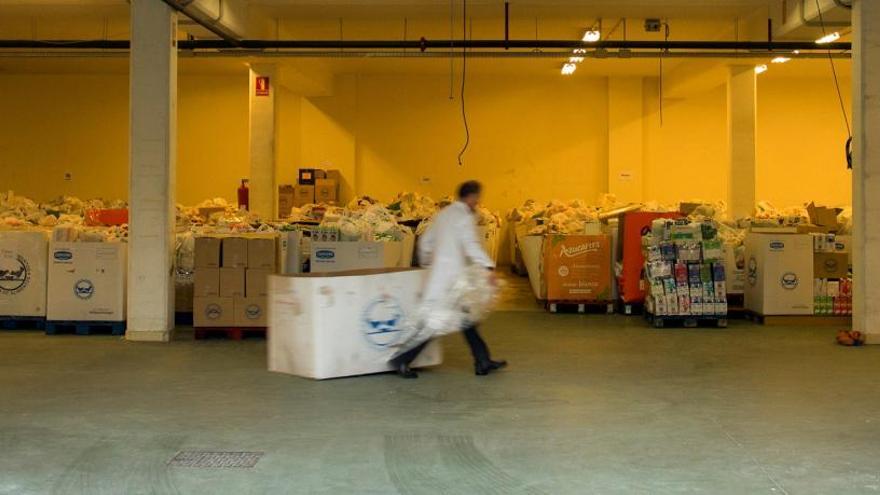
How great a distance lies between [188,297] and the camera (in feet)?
35.6

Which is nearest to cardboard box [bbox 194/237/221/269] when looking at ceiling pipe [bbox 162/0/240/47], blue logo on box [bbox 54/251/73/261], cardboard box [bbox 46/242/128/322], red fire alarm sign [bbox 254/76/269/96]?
cardboard box [bbox 46/242/128/322]

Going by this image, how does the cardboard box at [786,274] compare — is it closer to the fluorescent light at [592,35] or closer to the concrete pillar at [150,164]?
the fluorescent light at [592,35]

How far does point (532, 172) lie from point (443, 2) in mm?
8531

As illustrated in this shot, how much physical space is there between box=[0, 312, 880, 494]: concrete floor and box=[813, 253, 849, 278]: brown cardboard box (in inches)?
85.4

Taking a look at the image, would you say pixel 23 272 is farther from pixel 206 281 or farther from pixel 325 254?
pixel 325 254

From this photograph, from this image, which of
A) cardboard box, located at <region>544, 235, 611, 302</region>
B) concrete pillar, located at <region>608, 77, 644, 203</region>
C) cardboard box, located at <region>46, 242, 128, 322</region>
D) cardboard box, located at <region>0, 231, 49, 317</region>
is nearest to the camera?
cardboard box, located at <region>46, 242, 128, 322</region>

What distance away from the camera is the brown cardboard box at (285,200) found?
2000 cm

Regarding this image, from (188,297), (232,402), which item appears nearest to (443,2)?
(188,297)

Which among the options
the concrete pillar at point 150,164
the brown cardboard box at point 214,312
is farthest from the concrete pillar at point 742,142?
the concrete pillar at point 150,164

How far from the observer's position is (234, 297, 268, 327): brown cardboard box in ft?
32.2

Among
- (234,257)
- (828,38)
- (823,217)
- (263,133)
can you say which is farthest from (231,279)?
(828,38)

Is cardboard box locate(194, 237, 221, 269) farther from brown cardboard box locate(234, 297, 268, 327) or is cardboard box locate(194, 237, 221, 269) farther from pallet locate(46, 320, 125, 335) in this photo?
pallet locate(46, 320, 125, 335)

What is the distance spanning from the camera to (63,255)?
1020 centimetres

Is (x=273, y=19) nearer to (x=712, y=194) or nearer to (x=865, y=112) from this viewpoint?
(x=865, y=112)
